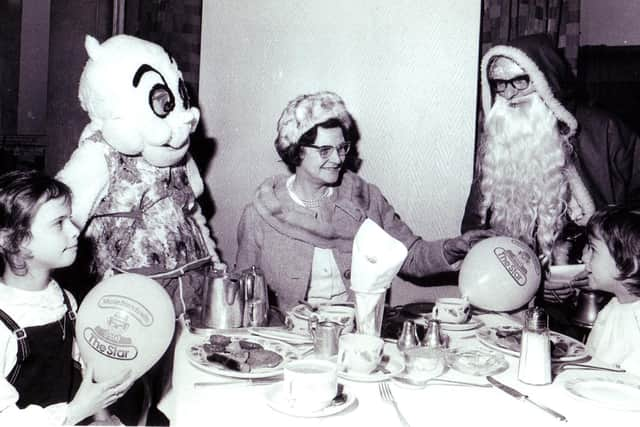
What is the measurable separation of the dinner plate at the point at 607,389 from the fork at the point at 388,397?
0.36 m

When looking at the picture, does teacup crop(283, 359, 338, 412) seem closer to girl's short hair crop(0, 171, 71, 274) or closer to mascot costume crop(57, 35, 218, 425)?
girl's short hair crop(0, 171, 71, 274)

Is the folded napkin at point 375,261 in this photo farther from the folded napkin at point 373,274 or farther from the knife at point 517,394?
the knife at point 517,394

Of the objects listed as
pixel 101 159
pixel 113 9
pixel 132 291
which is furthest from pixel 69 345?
pixel 113 9

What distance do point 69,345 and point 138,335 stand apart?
0.39m

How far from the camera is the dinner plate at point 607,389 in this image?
1103 mm

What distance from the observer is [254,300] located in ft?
5.28

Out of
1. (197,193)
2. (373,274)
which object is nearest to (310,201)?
(197,193)

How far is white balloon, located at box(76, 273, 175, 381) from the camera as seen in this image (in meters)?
1.25

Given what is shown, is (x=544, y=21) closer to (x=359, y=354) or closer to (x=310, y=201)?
(x=310, y=201)

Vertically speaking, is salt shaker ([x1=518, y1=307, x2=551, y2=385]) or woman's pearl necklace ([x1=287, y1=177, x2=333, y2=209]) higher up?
woman's pearl necklace ([x1=287, y1=177, x2=333, y2=209])

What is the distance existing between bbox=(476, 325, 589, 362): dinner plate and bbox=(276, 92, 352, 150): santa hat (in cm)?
107

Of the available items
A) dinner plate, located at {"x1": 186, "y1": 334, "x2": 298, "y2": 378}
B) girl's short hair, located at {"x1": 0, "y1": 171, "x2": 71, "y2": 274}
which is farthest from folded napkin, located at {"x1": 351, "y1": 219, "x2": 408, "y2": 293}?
girl's short hair, located at {"x1": 0, "y1": 171, "x2": 71, "y2": 274}

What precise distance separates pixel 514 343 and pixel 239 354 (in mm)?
684

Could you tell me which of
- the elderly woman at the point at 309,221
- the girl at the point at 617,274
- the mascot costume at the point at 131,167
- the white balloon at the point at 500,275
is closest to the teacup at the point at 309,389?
the white balloon at the point at 500,275
